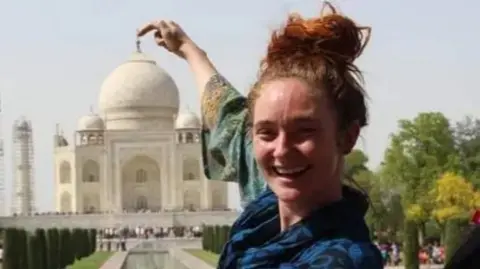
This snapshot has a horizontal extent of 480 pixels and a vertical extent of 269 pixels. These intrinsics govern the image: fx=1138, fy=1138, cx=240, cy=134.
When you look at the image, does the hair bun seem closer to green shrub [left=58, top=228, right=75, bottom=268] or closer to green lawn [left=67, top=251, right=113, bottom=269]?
green lawn [left=67, top=251, right=113, bottom=269]

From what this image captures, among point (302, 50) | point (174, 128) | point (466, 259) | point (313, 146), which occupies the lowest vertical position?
point (466, 259)

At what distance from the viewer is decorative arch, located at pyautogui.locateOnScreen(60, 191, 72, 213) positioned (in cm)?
5628

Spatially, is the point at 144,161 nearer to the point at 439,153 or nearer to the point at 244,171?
the point at 439,153

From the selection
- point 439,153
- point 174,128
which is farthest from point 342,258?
point 174,128

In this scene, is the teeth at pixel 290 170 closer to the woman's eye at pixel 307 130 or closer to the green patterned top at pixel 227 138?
the woman's eye at pixel 307 130

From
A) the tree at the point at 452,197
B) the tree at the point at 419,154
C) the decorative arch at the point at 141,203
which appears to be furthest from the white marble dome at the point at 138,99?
the tree at the point at 452,197

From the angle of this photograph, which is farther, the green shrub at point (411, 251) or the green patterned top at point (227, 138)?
the green shrub at point (411, 251)

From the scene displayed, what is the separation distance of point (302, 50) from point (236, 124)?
0.61m

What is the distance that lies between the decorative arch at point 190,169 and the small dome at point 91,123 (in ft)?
15.4

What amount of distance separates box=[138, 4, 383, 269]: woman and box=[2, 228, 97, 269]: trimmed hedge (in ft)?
49.3

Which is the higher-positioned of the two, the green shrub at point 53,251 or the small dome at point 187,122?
the small dome at point 187,122

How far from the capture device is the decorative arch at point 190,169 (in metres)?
55.8

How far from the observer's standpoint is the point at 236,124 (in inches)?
92.9

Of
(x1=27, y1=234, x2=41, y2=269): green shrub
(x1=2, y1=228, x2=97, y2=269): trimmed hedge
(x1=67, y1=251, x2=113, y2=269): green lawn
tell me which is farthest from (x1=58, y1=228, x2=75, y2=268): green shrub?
(x1=27, y1=234, x2=41, y2=269): green shrub
